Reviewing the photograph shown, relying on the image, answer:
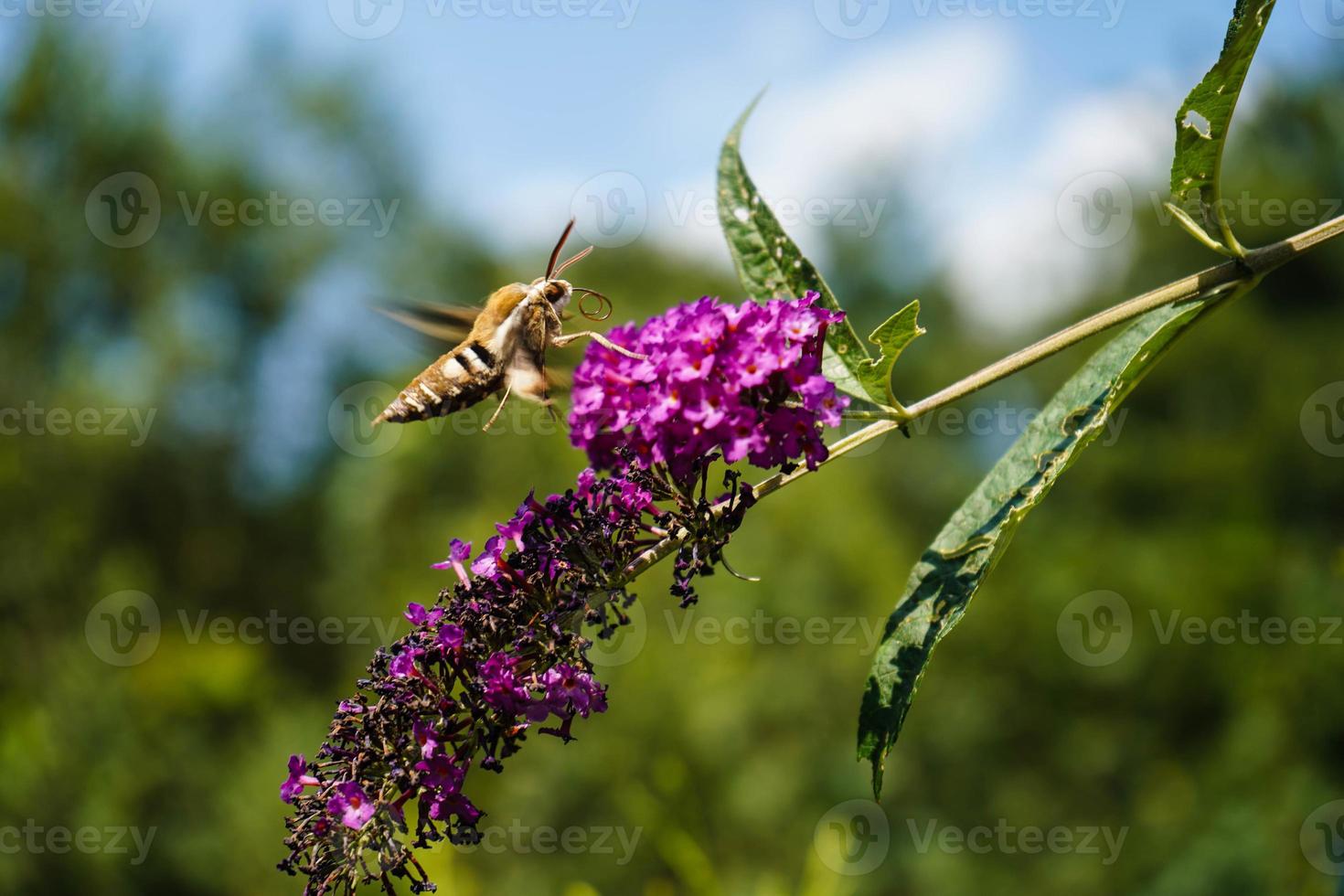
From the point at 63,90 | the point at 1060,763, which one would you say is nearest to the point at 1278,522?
the point at 1060,763

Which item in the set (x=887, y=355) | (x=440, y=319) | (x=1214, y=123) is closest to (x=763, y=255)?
(x=887, y=355)

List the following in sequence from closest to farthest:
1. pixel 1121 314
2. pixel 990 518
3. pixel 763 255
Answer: pixel 1121 314, pixel 990 518, pixel 763 255

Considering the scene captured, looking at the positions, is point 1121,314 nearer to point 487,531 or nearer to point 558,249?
point 558,249

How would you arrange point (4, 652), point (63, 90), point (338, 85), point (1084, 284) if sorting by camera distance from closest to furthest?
point (4, 652)
point (63, 90)
point (338, 85)
point (1084, 284)

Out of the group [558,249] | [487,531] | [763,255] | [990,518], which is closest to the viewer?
[990,518]

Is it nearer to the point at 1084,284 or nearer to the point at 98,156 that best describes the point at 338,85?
the point at 98,156
